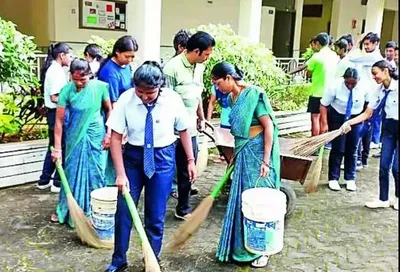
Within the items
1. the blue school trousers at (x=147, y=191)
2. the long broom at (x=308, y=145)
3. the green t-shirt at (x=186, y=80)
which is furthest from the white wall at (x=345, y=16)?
the blue school trousers at (x=147, y=191)

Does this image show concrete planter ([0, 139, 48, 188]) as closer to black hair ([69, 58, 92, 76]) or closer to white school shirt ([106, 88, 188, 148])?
black hair ([69, 58, 92, 76])

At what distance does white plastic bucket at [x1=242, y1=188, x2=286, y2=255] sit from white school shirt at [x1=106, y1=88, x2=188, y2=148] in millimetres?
735

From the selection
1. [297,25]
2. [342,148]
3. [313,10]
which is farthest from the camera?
[313,10]

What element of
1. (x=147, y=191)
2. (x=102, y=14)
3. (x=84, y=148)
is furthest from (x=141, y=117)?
(x=102, y=14)

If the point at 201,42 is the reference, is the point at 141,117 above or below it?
below

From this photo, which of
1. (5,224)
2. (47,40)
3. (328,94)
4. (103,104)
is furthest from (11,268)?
(47,40)

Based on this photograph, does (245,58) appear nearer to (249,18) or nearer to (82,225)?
(249,18)

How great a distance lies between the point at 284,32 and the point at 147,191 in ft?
45.1

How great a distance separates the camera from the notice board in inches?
428

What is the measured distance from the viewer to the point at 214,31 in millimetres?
7859

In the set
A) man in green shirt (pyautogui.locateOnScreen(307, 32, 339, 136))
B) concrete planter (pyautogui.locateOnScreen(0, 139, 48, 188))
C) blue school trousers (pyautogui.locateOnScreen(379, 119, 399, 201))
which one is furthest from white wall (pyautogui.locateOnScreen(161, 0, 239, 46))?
blue school trousers (pyautogui.locateOnScreen(379, 119, 399, 201))

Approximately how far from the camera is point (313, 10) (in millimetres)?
18984

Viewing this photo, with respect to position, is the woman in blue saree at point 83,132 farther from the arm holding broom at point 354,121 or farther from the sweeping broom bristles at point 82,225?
the arm holding broom at point 354,121

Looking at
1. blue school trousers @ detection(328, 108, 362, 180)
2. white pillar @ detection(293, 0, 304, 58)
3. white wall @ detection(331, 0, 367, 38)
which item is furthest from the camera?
white wall @ detection(331, 0, 367, 38)
